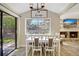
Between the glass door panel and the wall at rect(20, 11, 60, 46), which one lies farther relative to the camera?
the wall at rect(20, 11, 60, 46)

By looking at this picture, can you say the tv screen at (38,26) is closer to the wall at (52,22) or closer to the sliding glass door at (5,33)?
the wall at (52,22)

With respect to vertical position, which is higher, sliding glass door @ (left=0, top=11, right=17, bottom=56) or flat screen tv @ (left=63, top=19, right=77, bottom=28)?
flat screen tv @ (left=63, top=19, right=77, bottom=28)

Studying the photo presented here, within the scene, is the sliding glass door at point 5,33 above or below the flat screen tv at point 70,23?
below

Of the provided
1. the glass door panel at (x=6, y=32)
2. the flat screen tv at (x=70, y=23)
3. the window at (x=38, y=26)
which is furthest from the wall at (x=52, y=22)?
the flat screen tv at (x=70, y=23)

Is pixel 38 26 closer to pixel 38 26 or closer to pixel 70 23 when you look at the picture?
pixel 38 26

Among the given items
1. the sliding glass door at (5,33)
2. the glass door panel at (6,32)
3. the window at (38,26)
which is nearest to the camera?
the sliding glass door at (5,33)

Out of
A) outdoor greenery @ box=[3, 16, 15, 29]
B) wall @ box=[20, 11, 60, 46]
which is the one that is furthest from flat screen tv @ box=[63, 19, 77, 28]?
outdoor greenery @ box=[3, 16, 15, 29]

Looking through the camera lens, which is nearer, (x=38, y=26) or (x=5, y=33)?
(x=5, y=33)

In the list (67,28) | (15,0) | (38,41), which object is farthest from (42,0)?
(67,28)

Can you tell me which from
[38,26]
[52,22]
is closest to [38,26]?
[38,26]

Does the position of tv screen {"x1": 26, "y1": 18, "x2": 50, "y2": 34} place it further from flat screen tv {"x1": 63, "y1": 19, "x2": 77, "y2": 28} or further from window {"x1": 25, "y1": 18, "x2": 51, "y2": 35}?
flat screen tv {"x1": 63, "y1": 19, "x2": 77, "y2": 28}

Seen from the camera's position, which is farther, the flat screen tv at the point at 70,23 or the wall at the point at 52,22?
the flat screen tv at the point at 70,23

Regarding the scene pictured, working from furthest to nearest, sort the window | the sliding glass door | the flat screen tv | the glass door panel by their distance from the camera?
the flat screen tv < the window < the glass door panel < the sliding glass door

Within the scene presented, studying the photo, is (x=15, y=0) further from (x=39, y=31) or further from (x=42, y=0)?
(x=39, y=31)
